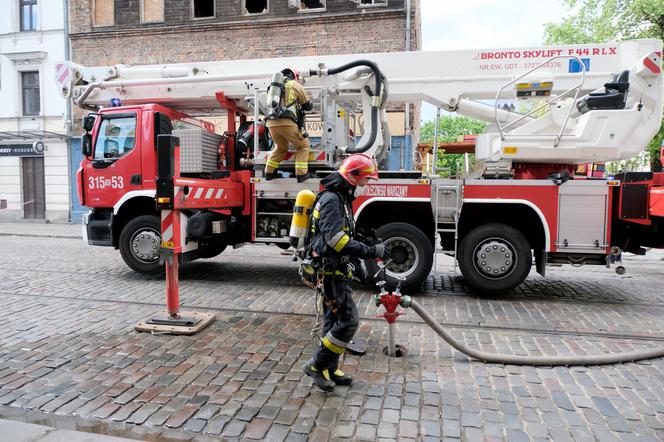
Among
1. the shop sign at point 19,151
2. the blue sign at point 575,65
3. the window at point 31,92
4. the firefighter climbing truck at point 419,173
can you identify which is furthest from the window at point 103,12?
the blue sign at point 575,65

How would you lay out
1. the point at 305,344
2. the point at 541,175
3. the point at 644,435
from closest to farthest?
1. the point at 644,435
2. the point at 305,344
3. the point at 541,175

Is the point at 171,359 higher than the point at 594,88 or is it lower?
lower

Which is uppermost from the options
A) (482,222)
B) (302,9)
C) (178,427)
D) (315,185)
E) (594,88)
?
(302,9)

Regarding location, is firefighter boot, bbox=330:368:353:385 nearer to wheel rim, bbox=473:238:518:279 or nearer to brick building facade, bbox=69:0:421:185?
wheel rim, bbox=473:238:518:279

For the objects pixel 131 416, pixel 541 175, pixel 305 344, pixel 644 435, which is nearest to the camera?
pixel 644 435

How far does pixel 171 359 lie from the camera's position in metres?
4.29

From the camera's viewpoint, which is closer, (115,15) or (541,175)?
(541,175)

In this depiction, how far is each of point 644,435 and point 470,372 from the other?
1297mm

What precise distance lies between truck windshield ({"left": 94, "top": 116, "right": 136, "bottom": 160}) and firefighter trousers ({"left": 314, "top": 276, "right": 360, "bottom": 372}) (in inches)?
206

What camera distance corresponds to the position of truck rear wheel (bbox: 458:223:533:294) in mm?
6316

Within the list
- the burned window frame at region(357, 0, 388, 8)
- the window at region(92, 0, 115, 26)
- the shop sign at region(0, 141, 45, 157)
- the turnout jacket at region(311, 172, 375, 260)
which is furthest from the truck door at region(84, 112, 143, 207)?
the shop sign at region(0, 141, 45, 157)

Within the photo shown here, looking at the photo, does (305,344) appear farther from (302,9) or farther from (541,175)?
(302,9)

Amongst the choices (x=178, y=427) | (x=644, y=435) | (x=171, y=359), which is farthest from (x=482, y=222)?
(x=178, y=427)

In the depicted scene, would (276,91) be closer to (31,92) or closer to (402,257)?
(402,257)
